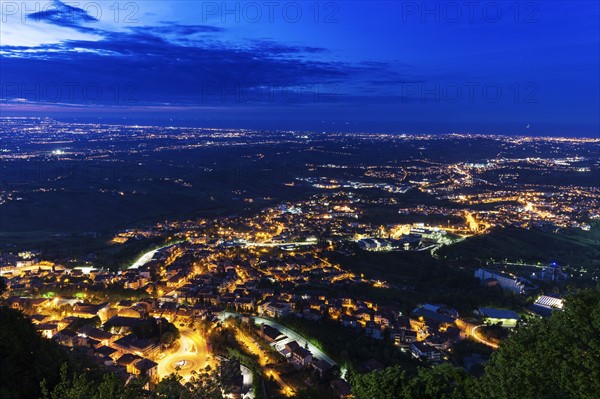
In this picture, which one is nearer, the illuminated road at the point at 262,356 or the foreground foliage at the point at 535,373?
the foreground foliage at the point at 535,373

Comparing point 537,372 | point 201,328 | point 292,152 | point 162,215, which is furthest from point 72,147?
point 537,372

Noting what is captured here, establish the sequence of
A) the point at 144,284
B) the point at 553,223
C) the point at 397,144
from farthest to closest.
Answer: the point at 397,144, the point at 553,223, the point at 144,284

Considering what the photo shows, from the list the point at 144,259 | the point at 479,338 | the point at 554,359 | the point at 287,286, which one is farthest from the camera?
the point at 144,259

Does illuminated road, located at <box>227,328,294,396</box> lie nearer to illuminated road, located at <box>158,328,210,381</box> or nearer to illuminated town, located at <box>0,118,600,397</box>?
illuminated town, located at <box>0,118,600,397</box>

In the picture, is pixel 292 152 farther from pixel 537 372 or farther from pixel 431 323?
pixel 537 372

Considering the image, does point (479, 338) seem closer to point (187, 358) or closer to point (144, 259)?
point (187, 358)

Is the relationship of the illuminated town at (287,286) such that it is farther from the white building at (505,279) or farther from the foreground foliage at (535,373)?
the foreground foliage at (535,373)

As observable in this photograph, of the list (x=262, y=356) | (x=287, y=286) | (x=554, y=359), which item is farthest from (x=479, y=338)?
(x=554, y=359)

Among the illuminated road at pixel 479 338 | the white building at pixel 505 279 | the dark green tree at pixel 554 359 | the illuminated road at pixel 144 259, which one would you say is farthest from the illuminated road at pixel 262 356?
the white building at pixel 505 279

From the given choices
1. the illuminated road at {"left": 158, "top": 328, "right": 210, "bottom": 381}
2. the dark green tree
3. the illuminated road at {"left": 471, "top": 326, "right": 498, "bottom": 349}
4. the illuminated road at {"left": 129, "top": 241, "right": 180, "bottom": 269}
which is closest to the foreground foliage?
the dark green tree
